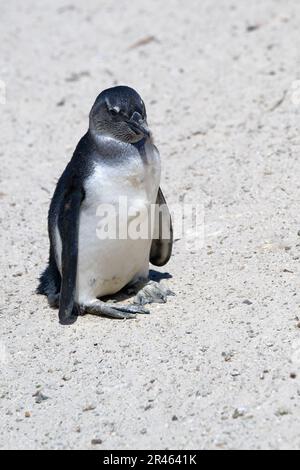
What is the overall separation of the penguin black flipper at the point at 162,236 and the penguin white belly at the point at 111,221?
226mm

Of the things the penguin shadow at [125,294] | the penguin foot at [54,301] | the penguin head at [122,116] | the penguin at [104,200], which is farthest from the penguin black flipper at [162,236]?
the penguin foot at [54,301]

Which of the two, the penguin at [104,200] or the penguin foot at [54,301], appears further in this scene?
the penguin foot at [54,301]

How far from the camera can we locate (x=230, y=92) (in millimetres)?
7590

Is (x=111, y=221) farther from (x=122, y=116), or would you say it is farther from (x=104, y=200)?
(x=122, y=116)

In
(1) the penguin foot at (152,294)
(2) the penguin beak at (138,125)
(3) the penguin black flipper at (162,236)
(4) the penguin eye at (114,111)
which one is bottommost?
(1) the penguin foot at (152,294)

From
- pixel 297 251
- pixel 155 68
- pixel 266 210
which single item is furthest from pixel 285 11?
pixel 297 251

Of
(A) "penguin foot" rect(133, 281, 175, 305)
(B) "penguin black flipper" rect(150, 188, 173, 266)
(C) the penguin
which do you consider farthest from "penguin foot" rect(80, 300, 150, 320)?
(B) "penguin black flipper" rect(150, 188, 173, 266)

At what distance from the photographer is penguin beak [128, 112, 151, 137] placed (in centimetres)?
467

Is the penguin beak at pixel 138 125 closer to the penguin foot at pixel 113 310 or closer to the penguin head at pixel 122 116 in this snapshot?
the penguin head at pixel 122 116

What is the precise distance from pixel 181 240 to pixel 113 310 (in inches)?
44.1

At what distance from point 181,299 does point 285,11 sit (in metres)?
4.73

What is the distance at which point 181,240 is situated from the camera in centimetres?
586

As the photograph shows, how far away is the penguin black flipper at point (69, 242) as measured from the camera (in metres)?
4.71
